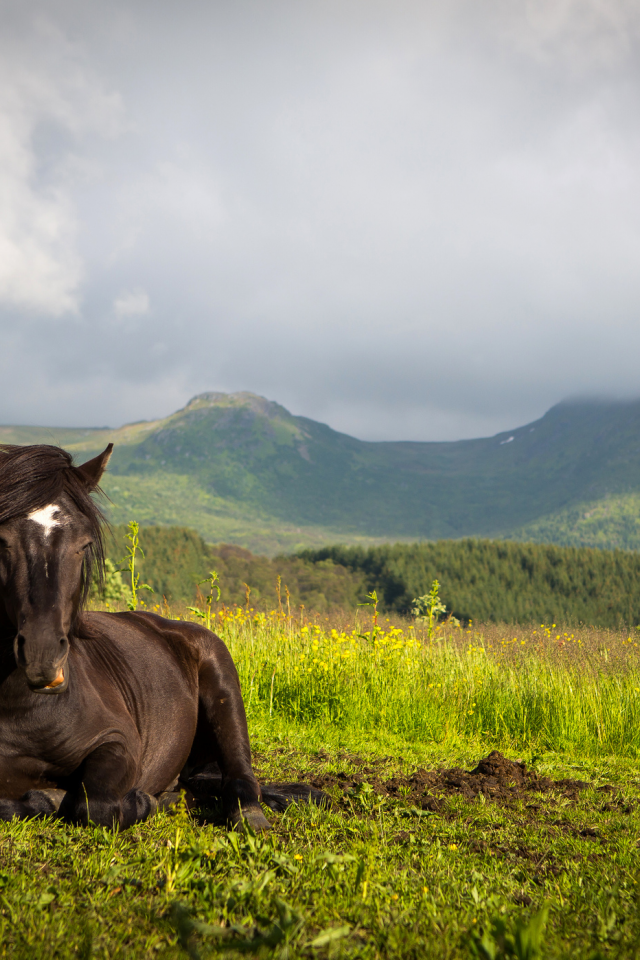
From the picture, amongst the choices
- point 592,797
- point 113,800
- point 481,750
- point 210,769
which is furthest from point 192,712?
point 481,750

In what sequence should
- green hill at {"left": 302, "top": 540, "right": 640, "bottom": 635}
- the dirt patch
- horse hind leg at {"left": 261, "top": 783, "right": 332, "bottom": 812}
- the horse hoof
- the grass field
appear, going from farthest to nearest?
green hill at {"left": 302, "top": 540, "right": 640, "bottom": 635}
the dirt patch
horse hind leg at {"left": 261, "top": 783, "right": 332, "bottom": 812}
the horse hoof
the grass field

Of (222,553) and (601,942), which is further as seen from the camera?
(222,553)

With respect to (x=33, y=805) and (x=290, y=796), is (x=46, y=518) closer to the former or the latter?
(x=33, y=805)

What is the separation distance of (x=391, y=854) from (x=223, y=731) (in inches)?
63.9

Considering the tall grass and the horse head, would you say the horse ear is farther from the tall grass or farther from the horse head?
the tall grass

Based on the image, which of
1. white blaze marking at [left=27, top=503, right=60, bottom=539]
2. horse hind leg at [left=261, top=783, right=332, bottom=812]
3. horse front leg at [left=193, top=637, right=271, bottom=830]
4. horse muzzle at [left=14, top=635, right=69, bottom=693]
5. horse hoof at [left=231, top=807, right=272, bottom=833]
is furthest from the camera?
horse front leg at [left=193, top=637, right=271, bottom=830]

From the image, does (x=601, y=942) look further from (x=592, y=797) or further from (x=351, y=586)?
(x=351, y=586)

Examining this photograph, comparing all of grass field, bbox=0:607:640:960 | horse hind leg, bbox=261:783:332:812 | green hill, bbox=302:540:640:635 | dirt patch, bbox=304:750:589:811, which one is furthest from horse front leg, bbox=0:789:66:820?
green hill, bbox=302:540:640:635

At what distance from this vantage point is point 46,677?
304 cm

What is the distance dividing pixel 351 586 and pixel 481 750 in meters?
79.2

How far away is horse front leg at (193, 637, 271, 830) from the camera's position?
431 cm

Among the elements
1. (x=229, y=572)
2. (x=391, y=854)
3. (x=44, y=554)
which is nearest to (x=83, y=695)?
(x=44, y=554)

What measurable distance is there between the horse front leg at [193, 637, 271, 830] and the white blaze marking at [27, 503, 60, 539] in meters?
1.92

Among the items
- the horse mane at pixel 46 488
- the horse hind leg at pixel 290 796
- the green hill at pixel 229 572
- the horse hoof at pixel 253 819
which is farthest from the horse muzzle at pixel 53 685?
the green hill at pixel 229 572
